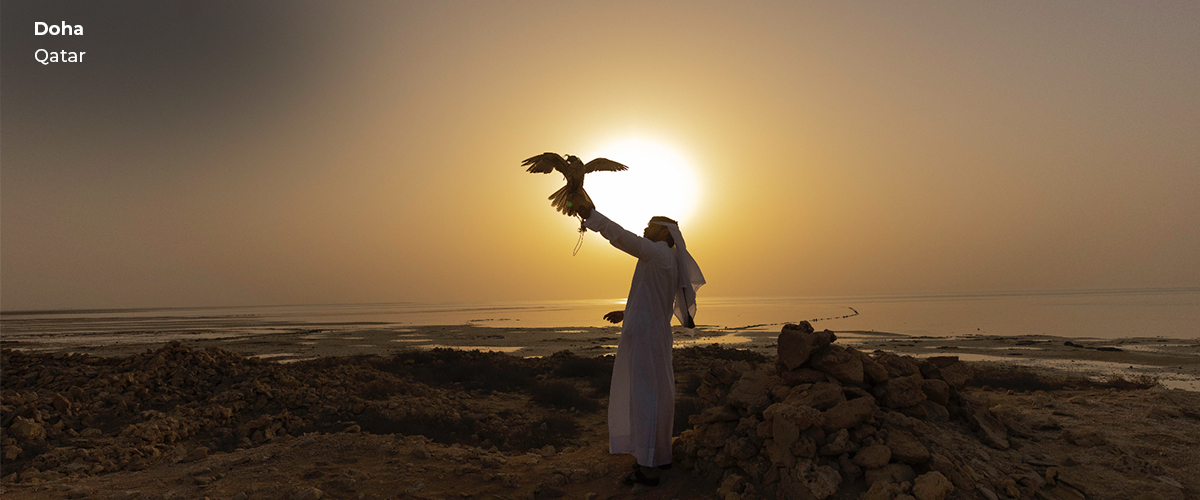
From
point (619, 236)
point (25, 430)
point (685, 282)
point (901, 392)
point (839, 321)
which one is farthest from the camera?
point (839, 321)

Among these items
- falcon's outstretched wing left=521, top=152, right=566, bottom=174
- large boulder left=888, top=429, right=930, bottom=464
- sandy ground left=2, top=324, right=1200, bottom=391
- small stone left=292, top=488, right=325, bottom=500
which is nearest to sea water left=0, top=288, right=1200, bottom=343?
sandy ground left=2, top=324, right=1200, bottom=391

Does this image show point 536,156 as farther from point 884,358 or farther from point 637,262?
point 884,358

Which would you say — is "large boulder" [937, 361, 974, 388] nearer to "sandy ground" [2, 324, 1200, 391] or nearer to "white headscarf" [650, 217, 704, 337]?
"white headscarf" [650, 217, 704, 337]

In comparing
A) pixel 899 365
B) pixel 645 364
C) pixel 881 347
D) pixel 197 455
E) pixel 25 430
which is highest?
pixel 645 364

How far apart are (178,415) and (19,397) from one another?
1.88 meters

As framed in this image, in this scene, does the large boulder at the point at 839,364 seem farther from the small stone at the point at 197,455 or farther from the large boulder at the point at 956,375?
the small stone at the point at 197,455

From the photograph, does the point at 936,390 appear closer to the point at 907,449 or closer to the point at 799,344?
the point at 907,449

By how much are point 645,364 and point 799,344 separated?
1396 millimetres

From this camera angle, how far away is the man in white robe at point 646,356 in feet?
14.8

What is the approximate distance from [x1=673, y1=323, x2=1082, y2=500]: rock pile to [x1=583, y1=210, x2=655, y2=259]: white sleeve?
5.14ft

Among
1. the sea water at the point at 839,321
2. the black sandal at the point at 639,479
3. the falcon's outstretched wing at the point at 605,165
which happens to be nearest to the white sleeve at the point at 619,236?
the falcon's outstretched wing at the point at 605,165

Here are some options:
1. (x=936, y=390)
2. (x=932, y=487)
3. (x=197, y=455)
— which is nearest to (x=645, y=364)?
(x=932, y=487)

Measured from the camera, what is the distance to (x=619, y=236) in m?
4.41

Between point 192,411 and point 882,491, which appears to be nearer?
point 882,491
